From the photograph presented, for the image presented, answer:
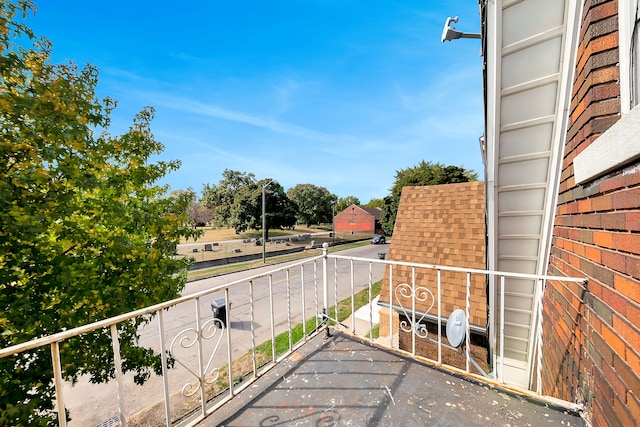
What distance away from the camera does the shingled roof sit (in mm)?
5508

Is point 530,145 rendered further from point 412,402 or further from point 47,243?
point 47,243

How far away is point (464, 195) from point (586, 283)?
5975 millimetres

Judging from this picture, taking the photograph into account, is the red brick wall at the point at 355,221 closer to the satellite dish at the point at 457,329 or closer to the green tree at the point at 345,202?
the green tree at the point at 345,202

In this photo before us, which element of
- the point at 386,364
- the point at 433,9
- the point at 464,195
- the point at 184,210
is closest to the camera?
the point at 386,364

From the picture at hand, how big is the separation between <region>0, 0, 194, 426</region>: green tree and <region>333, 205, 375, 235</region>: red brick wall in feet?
150

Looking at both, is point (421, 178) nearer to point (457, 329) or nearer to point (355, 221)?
point (355, 221)

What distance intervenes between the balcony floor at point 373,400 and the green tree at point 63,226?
2.27m

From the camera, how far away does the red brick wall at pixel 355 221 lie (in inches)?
1916

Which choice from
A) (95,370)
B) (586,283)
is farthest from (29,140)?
(586,283)

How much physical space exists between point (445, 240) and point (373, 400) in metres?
5.20

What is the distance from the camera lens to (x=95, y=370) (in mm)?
3625

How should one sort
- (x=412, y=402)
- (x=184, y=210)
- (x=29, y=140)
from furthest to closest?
(x=184, y=210), (x=29, y=140), (x=412, y=402)

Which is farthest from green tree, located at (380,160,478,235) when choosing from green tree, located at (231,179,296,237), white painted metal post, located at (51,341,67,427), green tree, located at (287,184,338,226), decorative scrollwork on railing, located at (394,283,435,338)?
white painted metal post, located at (51,341,67,427)

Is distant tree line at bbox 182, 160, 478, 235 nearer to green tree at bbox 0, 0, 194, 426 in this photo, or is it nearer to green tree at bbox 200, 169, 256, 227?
green tree at bbox 200, 169, 256, 227
